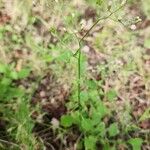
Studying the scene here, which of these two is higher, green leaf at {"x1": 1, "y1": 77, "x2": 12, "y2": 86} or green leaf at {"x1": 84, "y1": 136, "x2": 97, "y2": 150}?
green leaf at {"x1": 1, "y1": 77, "x2": 12, "y2": 86}

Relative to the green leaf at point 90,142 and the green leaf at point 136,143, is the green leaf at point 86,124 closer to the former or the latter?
the green leaf at point 90,142

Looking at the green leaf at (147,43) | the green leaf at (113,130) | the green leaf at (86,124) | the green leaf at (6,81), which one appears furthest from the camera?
the green leaf at (147,43)

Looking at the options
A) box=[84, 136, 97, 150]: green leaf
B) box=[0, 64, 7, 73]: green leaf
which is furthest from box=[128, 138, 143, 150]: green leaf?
box=[0, 64, 7, 73]: green leaf

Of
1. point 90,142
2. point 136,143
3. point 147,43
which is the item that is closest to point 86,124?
point 90,142

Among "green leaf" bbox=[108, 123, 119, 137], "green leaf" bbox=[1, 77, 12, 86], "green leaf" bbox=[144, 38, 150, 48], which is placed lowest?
"green leaf" bbox=[108, 123, 119, 137]

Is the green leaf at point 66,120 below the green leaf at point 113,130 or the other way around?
the other way around

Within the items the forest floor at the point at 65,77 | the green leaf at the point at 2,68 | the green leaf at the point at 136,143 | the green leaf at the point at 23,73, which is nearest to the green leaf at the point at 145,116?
the forest floor at the point at 65,77

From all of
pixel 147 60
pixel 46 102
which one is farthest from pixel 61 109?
pixel 147 60

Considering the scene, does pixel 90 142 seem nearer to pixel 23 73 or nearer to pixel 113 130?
pixel 113 130

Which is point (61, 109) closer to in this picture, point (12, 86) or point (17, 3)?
point (12, 86)

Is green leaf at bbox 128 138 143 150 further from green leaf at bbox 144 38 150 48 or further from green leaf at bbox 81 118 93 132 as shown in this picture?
green leaf at bbox 144 38 150 48

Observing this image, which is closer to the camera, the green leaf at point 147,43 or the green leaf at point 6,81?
the green leaf at point 6,81
